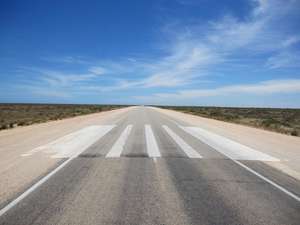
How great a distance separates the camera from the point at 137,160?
788cm

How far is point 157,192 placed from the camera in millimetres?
5078

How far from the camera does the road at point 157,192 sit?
4.00 meters

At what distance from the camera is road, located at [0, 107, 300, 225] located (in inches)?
Answer: 157

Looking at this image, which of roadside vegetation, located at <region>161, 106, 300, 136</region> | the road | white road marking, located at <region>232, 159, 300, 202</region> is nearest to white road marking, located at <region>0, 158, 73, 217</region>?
the road

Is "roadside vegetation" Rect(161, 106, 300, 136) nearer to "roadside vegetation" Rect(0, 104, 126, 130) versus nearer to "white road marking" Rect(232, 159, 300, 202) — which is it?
"white road marking" Rect(232, 159, 300, 202)

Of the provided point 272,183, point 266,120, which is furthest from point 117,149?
point 266,120

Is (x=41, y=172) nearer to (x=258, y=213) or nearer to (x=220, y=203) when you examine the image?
(x=220, y=203)

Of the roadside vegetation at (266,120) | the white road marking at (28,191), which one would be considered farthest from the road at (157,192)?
the roadside vegetation at (266,120)

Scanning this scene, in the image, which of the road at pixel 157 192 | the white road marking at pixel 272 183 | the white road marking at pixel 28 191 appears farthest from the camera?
the white road marking at pixel 272 183

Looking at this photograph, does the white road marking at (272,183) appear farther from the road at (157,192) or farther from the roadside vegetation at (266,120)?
the roadside vegetation at (266,120)

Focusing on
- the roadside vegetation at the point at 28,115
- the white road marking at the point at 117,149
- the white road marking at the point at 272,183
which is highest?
the white road marking at the point at 272,183

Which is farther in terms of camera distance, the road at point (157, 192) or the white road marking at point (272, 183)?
the white road marking at point (272, 183)

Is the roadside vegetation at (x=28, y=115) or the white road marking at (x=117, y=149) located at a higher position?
the white road marking at (x=117, y=149)

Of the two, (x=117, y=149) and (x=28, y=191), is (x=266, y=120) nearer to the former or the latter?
(x=117, y=149)
